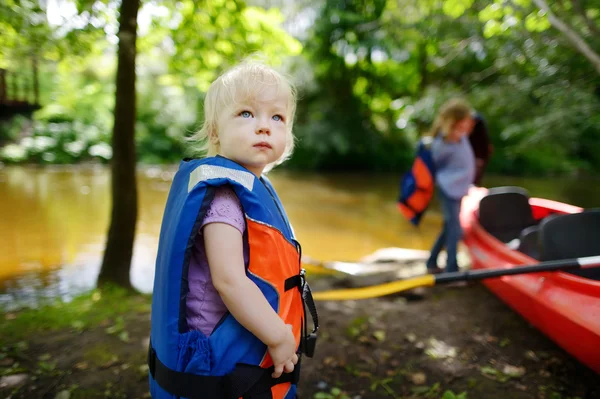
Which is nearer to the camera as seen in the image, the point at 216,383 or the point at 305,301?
the point at 216,383

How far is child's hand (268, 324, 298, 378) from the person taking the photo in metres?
1.16

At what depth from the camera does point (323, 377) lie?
8.48ft

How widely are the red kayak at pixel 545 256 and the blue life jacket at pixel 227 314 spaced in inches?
81.5

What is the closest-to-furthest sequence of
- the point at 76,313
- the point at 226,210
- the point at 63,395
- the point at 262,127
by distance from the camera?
the point at 226,210, the point at 262,127, the point at 63,395, the point at 76,313

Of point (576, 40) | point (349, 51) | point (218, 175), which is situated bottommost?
point (218, 175)

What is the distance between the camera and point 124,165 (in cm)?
367

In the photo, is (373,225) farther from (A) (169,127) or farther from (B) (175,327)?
(A) (169,127)

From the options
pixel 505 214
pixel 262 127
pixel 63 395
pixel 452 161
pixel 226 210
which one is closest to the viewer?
pixel 226 210

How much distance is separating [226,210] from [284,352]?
1.45 ft

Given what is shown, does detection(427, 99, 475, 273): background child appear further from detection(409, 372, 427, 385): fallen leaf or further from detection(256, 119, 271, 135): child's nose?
detection(256, 119, 271, 135): child's nose

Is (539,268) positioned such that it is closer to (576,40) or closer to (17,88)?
(576,40)

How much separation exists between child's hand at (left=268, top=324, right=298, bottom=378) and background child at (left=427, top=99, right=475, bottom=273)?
3.31 meters

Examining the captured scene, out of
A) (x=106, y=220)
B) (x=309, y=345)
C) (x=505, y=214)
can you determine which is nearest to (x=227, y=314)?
(x=309, y=345)

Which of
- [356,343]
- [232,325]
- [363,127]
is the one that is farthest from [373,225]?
[363,127]
